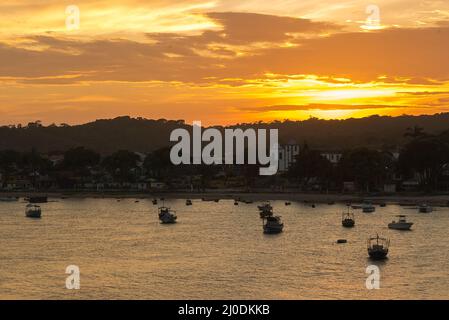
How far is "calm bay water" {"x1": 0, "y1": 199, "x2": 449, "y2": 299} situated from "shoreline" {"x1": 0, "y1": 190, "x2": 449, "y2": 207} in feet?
86.4

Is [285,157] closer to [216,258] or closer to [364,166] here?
[364,166]

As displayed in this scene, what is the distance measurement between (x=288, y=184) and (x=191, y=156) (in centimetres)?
2604

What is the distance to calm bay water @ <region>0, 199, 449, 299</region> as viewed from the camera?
38906 millimetres

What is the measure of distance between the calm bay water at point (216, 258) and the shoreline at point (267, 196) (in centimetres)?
2633

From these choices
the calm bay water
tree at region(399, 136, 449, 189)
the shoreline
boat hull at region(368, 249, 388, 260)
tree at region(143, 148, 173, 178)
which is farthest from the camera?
tree at region(143, 148, 173, 178)

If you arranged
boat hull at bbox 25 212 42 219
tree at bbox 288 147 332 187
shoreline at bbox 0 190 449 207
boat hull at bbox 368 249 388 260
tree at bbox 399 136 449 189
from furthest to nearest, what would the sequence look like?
tree at bbox 288 147 332 187
tree at bbox 399 136 449 189
shoreline at bbox 0 190 449 207
boat hull at bbox 25 212 42 219
boat hull at bbox 368 249 388 260

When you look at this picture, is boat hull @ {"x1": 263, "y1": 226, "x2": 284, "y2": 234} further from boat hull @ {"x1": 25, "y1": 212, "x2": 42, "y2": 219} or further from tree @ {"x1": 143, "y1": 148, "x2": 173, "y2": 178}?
tree @ {"x1": 143, "y1": 148, "x2": 173, "y2": 178}

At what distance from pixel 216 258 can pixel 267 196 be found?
275 ft

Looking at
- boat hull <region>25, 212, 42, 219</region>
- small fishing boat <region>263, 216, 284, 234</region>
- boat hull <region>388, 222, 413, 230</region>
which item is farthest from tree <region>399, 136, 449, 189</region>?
boat hull <region>25, 212, 42, 219</region>

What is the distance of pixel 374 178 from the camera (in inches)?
5212

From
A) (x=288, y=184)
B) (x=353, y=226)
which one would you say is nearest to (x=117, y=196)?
(x=288, y=184)

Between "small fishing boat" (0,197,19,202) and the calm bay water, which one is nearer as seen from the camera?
the calm bay water

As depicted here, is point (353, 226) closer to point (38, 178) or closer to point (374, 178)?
point (374, 178)

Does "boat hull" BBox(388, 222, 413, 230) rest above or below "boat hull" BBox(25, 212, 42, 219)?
below
